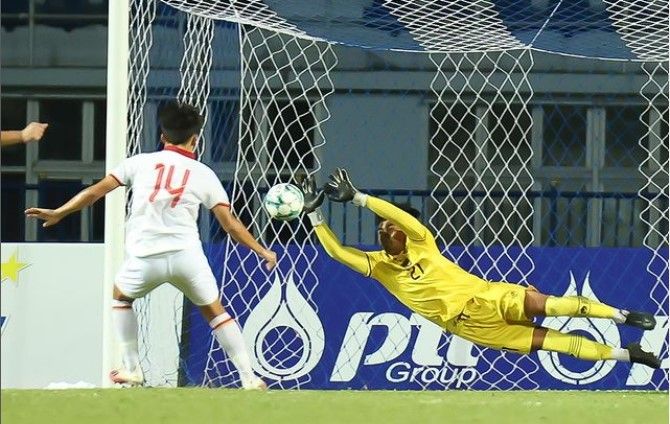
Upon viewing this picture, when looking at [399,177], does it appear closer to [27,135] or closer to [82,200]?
[82,200]

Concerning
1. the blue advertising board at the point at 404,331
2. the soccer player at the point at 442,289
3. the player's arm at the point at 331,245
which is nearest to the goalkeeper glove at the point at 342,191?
the soccer player at the point at 442,289

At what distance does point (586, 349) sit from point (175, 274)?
93.1 inches

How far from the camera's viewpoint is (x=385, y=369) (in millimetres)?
10406

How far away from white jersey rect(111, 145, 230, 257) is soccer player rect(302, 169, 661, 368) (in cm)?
141

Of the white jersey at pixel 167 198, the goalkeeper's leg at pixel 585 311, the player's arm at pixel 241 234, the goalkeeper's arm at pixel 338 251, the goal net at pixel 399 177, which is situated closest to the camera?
the player's arm at pixel 241 234

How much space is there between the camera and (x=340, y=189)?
877 cm

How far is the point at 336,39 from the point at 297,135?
1.14 m

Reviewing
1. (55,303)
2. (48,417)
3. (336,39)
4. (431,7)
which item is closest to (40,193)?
(55,303)

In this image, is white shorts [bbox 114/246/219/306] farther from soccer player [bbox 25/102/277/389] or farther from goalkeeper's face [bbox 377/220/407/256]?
goalkeeper's face [bbox 377/220/407/256]

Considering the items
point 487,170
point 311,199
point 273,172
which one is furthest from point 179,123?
point 487,170

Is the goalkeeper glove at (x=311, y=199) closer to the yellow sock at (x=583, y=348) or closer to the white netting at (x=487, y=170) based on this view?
the yellow sock at (x=583, y=348)

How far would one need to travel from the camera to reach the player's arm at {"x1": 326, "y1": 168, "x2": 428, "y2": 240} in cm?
859

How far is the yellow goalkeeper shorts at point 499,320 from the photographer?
8.79m

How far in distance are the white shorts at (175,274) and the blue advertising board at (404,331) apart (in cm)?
293
